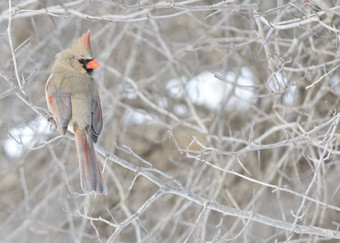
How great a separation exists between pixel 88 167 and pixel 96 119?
1.63 feet

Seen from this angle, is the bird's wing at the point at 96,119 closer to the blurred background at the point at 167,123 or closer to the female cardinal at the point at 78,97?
the female cardinal at the point at 78,97

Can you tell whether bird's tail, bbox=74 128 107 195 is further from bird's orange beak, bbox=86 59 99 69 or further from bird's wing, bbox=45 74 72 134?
bird's orange beak, bbox=86 59 99 69

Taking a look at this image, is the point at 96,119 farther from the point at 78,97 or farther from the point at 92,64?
the point at 92,64

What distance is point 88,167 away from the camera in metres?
3.33

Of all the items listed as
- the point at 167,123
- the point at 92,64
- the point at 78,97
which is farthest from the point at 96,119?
the point at 167,123

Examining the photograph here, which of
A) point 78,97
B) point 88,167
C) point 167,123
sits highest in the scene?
point 78,97

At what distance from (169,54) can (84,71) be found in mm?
1073

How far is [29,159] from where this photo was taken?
19.2 feet

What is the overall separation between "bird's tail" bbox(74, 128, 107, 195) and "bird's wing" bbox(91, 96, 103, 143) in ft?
0.18

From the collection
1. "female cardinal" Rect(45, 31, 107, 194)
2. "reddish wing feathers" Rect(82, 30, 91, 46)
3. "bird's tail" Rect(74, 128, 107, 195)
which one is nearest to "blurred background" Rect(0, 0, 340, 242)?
"female cardinal" Rect(45, 31, 107, 194)

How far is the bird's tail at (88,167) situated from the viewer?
10.7 feet

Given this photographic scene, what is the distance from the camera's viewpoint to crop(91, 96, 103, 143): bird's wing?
3.62 m

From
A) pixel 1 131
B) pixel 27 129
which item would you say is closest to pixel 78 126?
pixel 1 131

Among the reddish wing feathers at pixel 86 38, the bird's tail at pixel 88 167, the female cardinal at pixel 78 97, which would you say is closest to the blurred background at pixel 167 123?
the female cardinal at pixel 78 97
